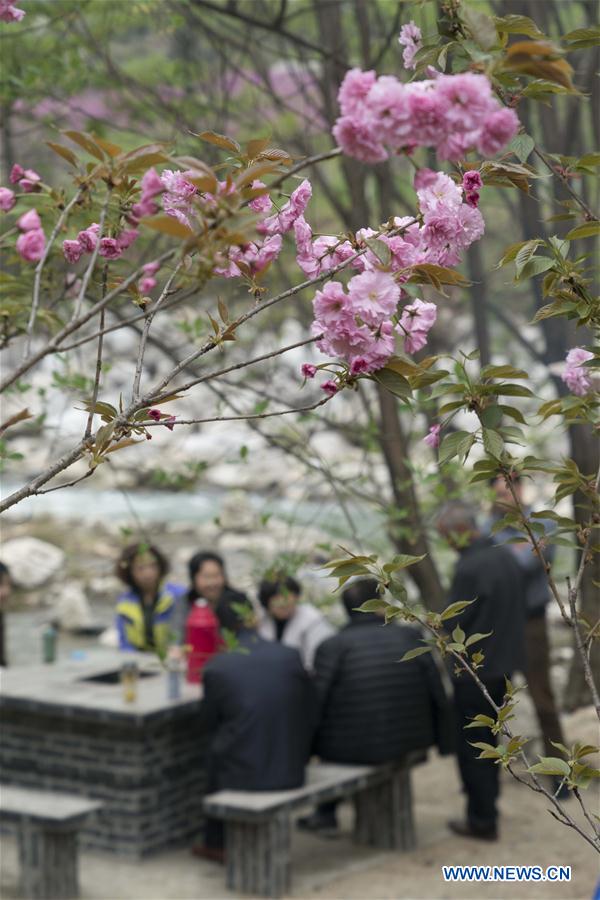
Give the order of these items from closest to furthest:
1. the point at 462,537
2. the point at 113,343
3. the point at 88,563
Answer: the point at 462,537
the point at 88,563
the point at 113,343

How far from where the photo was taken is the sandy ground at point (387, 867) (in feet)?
19.6

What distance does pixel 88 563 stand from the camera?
18.3 meters

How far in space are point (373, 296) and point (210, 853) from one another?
4774mm

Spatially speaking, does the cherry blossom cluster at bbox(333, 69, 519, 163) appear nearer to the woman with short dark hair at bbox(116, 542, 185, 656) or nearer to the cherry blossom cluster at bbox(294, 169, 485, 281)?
the cherry blossom cluster at bbox(294, 169, 485, 281)

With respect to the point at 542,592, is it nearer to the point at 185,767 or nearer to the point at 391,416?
the point at 391,416

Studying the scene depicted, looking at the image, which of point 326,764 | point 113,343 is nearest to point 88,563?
point 113,343

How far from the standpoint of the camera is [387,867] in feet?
21.1

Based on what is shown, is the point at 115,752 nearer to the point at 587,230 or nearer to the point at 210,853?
the point at 210,853

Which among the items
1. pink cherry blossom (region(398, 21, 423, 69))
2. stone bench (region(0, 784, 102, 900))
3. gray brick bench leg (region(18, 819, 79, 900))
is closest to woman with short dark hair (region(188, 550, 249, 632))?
stone bench (region(0, 784, 102, 900))

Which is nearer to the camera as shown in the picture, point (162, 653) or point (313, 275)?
point (313, 275)

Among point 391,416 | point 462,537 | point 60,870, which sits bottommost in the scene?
point 60,870

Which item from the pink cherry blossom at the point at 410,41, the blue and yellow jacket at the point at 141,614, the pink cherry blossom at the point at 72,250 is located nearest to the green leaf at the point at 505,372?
the pink cherry blossom at the point at 410,41

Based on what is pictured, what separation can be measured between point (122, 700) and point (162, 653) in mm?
1320

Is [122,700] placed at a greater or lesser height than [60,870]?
greater
